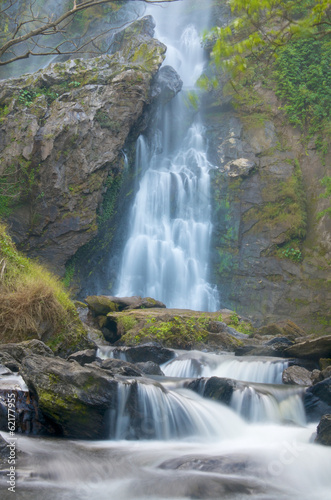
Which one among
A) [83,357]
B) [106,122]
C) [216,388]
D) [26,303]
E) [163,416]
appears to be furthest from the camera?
[106,122]

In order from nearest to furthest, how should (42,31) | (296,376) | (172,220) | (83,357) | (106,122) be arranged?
(42,31) < (83,357) < (296,376) < (106,122) < (172,220)

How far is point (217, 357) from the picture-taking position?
9.62 metres

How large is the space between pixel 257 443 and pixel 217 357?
4153mm

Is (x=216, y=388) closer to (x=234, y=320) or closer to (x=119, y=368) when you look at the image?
(x=119, y=368)

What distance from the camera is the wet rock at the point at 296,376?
24.7 feet

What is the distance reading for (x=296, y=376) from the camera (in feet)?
25.2

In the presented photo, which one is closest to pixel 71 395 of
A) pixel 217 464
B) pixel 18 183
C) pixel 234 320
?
pixel 217 464

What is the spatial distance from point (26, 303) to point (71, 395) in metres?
3.44

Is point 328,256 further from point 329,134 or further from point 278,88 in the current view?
point 278,88

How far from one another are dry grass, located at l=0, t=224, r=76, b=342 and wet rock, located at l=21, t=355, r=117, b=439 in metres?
2.58

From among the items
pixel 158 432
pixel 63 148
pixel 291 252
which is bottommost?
pixel 158 432

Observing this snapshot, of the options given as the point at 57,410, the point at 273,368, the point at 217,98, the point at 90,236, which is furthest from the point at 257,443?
the point at 217,98

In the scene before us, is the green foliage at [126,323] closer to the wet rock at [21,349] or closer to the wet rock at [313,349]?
the wet rock at [313,349]

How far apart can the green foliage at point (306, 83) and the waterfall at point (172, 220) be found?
514 cm
